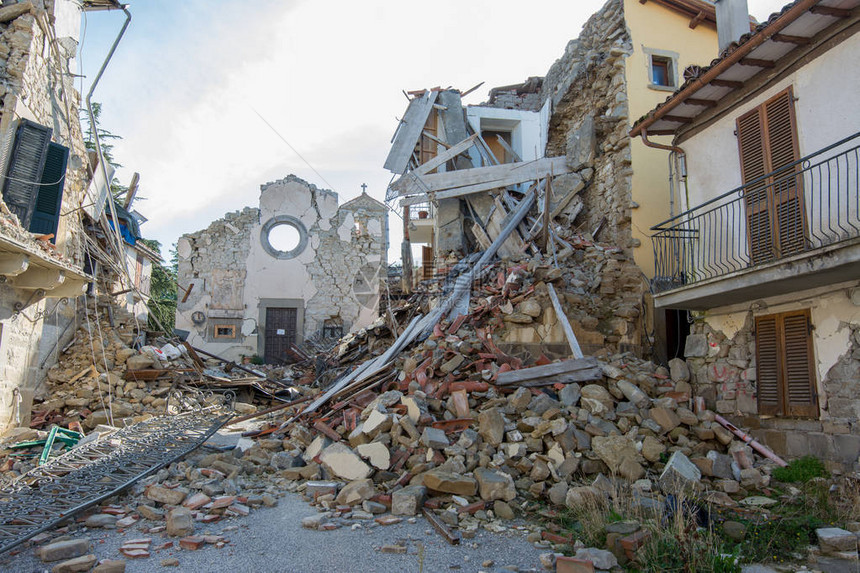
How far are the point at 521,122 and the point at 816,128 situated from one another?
12006 millimetres

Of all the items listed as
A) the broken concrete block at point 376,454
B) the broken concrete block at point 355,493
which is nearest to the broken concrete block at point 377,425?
the broken concrete block at point 376,454

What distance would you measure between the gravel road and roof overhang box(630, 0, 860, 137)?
615 centimetres

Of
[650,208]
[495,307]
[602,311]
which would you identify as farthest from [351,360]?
[650,208]

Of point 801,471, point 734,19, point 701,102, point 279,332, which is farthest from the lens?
point 279,332

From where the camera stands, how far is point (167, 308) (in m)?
25.6

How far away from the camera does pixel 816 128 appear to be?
6148 millimetres

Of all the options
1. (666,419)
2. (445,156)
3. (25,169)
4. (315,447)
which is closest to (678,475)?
(666,419)

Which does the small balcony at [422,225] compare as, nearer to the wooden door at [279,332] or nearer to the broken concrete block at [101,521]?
the wooden door at [279,332]

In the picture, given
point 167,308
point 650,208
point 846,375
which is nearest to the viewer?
point 846,375

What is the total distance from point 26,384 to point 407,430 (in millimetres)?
7188

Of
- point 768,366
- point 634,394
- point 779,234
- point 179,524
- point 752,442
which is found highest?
point 779,234

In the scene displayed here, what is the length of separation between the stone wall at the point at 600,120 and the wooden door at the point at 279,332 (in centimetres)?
1034

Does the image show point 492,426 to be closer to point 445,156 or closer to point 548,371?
point 548,371

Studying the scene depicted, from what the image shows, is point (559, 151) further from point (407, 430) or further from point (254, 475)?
point (254, 475)
